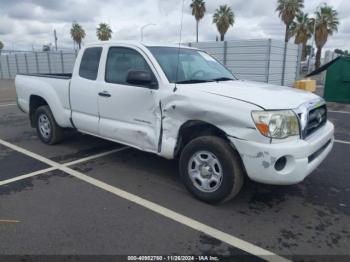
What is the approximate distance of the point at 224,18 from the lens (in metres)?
41.4

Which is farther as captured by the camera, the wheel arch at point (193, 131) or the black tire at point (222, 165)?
the wheel arch at point (193, 131)

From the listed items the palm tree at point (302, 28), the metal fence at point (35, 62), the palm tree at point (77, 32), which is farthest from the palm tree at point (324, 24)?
the palm tree at point (77, 32)

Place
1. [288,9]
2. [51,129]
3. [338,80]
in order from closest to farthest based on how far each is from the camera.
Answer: [51,129], [338,80], [288,9]

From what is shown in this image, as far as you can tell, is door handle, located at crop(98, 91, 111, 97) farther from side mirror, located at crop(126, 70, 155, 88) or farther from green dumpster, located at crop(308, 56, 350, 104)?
green dumpster, located at crop(308, 56, 350, 104)

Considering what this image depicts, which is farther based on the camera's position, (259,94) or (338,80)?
(338,80)

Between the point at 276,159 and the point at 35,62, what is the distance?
109ft

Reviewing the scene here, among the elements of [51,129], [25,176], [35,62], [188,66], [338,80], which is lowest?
[25,176]

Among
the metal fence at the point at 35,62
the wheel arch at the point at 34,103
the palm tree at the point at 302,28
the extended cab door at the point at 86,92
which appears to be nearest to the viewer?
the extended cab door at the point at 86,92

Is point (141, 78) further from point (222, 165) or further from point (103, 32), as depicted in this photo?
point (103, 32)

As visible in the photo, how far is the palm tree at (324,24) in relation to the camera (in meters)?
38.6

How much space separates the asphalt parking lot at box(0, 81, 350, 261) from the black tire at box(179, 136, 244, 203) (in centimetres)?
15

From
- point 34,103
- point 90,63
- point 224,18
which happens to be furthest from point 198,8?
point 90,63

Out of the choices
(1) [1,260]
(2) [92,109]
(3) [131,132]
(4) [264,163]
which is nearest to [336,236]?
(4) [264,163]

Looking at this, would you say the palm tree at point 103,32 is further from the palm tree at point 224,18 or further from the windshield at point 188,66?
the windshield at point 188,66
